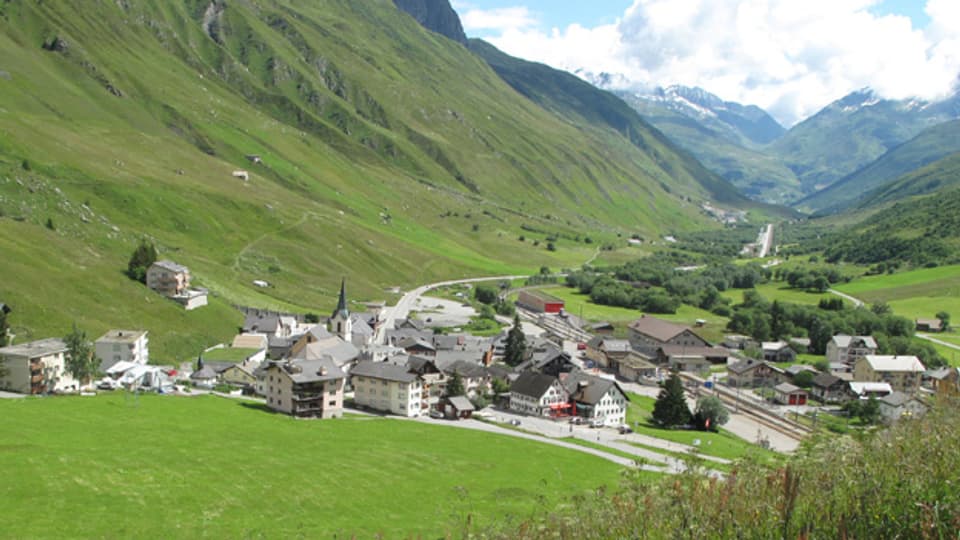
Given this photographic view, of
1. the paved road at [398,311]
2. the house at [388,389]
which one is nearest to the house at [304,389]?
the house at [388,389]

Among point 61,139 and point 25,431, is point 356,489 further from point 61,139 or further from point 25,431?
point 61,139

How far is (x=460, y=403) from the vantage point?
88.8m

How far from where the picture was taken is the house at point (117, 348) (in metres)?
90.1

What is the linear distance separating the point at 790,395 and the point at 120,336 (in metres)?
94.2

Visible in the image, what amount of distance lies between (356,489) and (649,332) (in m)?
104

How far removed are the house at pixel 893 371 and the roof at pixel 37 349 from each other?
113946 millimetres

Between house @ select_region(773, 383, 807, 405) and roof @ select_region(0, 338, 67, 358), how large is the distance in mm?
95654

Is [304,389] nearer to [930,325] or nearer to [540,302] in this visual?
[540,302]

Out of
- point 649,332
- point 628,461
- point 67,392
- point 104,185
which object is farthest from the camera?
point 104,185

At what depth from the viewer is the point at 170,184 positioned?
183125mm

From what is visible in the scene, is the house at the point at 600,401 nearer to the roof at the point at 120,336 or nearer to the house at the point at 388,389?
the house at the point at 388,389

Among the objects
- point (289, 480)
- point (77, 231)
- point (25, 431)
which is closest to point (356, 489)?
point (289, 480)

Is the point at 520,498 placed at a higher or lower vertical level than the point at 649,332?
lower

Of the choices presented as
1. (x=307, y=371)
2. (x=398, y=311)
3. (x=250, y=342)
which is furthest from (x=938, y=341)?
(x=250, y=342)
